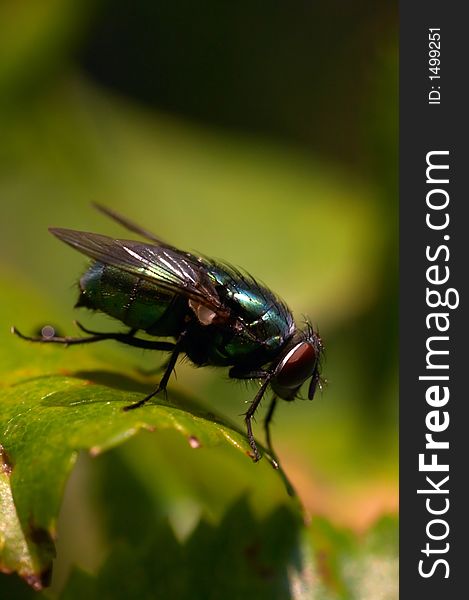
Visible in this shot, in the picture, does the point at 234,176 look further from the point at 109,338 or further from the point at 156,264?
the point at 156,264

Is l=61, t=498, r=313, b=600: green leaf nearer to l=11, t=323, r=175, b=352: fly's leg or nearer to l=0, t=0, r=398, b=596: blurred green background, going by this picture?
l=0, t=0, r=398, b=596: blurred green background

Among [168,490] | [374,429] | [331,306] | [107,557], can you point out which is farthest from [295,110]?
[107,557]

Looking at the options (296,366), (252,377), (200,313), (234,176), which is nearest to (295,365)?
(296,366)

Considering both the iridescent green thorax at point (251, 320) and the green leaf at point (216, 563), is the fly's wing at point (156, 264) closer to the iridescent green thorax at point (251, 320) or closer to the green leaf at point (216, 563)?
the iridescent green thorax at point (251, 320)

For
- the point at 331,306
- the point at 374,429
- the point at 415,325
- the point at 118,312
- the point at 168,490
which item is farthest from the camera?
the point at 331,306

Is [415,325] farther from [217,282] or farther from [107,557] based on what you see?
[107,557]

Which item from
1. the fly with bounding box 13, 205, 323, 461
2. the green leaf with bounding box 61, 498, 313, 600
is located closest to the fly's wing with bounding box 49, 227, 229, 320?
the fly with bounding box 13, 205, 323, 461

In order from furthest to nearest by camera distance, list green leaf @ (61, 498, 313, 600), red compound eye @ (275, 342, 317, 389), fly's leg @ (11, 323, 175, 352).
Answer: fly's leg @ (11, 323, 175, 352) → red compound eye @ (275, 342, 317, 389) → green leaf @ (61, 498, 313, 600)
